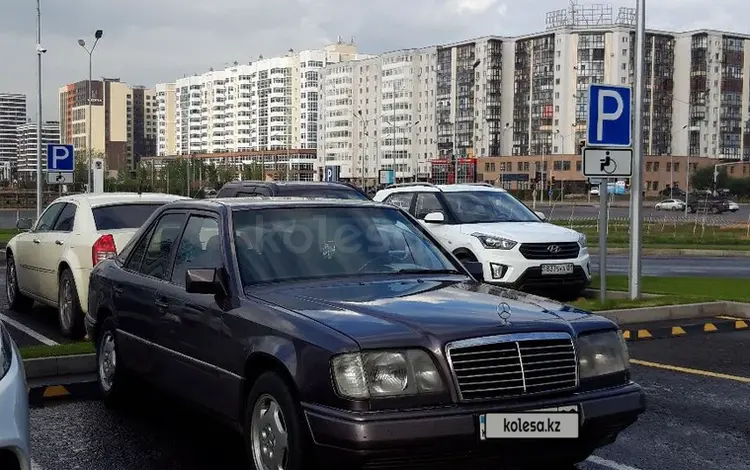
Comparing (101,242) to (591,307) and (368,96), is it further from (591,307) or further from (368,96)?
(368,96)

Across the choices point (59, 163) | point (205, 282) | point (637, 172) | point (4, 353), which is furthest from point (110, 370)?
point (59, 163)

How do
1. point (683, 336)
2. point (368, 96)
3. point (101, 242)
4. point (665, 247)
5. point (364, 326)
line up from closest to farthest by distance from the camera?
point (364, 326), point (101, 242), point (683, 336), point (665, 247), point (368, 96)

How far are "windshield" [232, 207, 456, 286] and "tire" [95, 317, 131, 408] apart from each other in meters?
1.71

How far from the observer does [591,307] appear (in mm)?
11203

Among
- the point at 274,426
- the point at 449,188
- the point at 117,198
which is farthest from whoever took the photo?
the point at 449,188

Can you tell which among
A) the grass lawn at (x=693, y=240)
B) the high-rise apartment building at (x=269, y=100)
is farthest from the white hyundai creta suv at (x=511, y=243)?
the high-rise apartment building at (x=269, y=100)

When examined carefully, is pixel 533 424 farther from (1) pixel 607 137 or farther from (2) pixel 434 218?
(2) pixel 434 218

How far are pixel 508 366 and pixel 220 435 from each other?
2521 mm

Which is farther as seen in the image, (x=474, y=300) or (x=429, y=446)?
(x=474, y=300)

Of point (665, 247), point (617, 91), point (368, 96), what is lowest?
point (665, 247)

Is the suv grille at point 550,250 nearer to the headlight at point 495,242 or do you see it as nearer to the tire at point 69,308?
the headlight at point 495,242

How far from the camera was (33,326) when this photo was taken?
10695mm

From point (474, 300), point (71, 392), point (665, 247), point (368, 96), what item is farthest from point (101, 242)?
point (368, 96)

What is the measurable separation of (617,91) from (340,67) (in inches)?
6182
